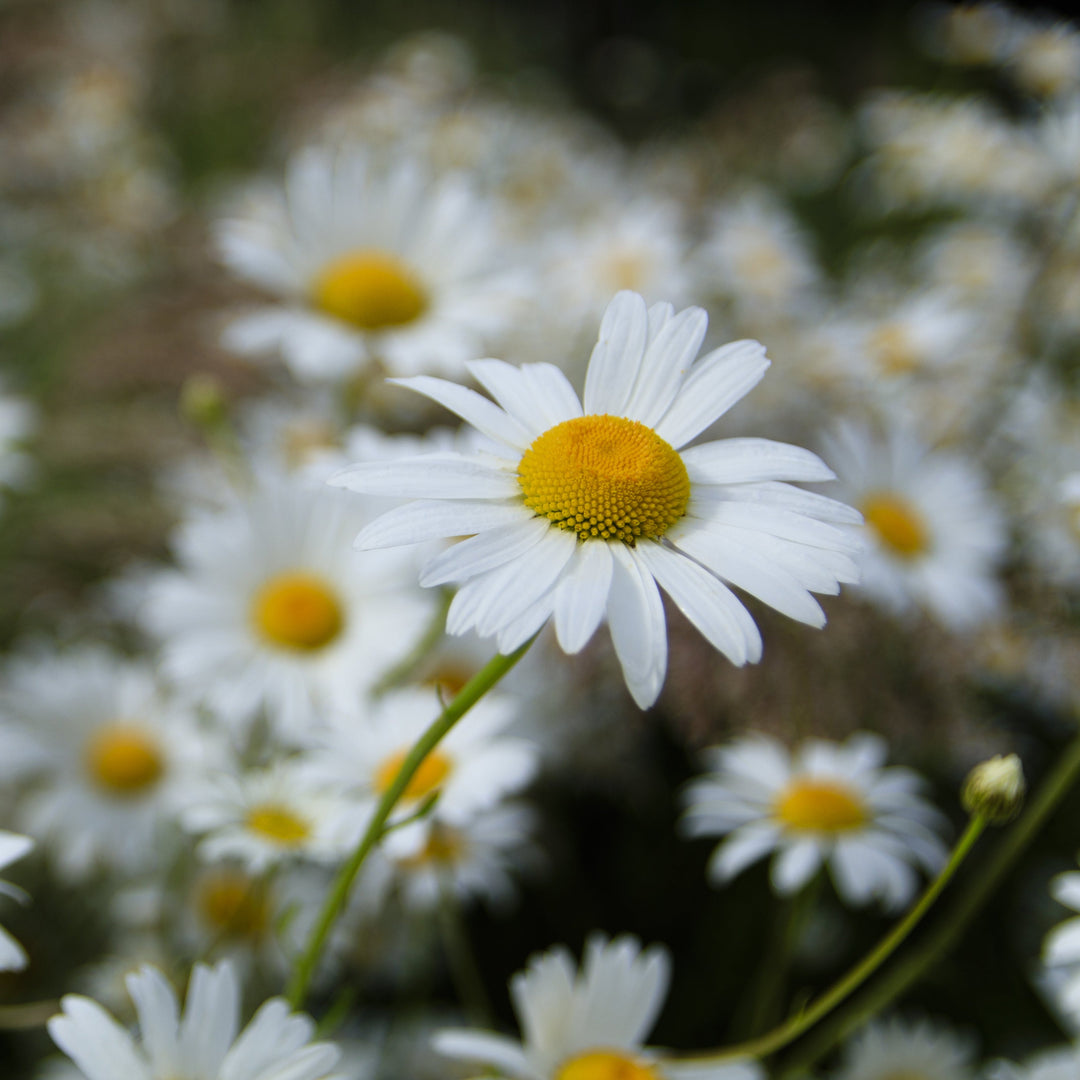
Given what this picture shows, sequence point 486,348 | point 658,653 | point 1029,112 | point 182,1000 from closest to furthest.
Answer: point 658,653 < point 182,1000 < point 486,348 < point 1029,112

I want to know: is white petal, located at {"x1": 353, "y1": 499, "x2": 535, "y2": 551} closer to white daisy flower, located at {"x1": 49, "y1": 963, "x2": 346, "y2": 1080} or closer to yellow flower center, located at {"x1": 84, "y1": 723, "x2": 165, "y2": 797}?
white daisy flower, located at {"x1": 49, "y1": 963, "x2": 346, "y2": 1080}

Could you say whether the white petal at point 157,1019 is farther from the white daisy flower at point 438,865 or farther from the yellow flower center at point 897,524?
the yellow flower center at point 897,524

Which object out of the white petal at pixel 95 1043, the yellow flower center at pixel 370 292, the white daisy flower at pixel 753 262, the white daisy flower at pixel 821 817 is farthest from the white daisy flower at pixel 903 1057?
the white daisy flower at pixel 753 262

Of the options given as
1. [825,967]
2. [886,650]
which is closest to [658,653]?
[886,650]

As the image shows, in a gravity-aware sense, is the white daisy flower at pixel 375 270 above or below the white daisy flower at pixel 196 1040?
above

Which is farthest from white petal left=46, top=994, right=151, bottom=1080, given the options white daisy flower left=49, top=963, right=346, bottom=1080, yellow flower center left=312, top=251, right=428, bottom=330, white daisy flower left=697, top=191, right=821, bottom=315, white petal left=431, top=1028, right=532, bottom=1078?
white daisy flower left=697, top=191, right=821, bottom=315

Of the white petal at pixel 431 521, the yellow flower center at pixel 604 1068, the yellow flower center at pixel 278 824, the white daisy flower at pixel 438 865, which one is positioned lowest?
the white daisy flower at pixel 438 865

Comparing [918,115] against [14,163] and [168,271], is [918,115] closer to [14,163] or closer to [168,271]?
[168,271]

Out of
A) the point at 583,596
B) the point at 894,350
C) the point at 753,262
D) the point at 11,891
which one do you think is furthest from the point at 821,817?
the point at 753,262
